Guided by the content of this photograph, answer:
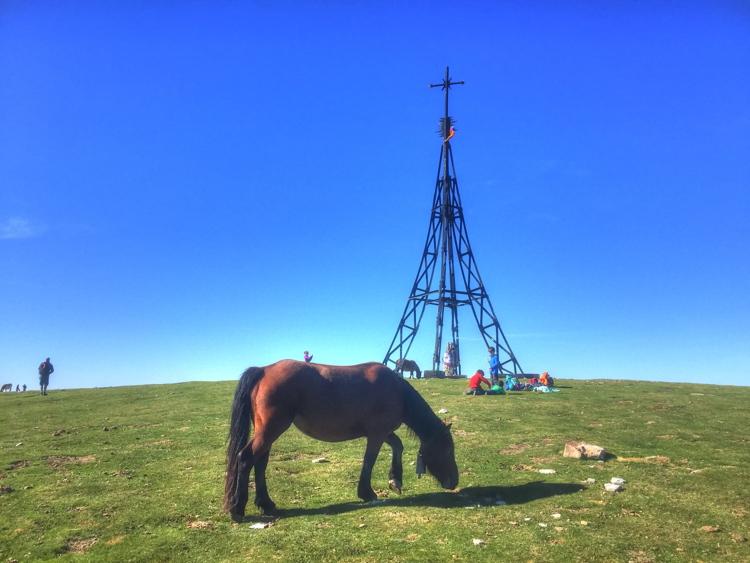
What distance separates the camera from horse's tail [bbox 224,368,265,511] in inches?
330

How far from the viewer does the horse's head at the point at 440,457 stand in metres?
9.73

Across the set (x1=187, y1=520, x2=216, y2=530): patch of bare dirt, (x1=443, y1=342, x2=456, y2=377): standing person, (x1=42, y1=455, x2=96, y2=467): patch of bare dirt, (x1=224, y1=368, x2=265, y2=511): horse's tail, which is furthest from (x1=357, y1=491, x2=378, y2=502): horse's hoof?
(x1=443, y1=342, x2=456, y2=377): standing person

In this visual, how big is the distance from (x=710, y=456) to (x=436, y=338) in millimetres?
27796

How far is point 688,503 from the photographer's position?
8109 mm

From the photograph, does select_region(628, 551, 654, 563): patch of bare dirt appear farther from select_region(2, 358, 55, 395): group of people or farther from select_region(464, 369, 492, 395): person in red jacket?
select_region(2, 358, 55, 395): group of people

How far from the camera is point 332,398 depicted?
9242 millimetres

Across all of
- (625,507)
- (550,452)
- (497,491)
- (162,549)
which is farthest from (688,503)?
(162,549)

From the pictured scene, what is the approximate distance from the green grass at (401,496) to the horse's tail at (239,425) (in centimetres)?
55

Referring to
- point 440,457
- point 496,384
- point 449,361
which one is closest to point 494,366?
point 496,384

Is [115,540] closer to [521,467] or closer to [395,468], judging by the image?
[395,468]

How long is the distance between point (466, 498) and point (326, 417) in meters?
3.14

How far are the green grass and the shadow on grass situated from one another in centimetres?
6

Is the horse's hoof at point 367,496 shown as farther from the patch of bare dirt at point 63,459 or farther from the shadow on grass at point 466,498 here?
the patch of bare dirt at point 63,459

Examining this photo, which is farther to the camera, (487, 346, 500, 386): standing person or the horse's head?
(487, 346, 500, 386): standing person
